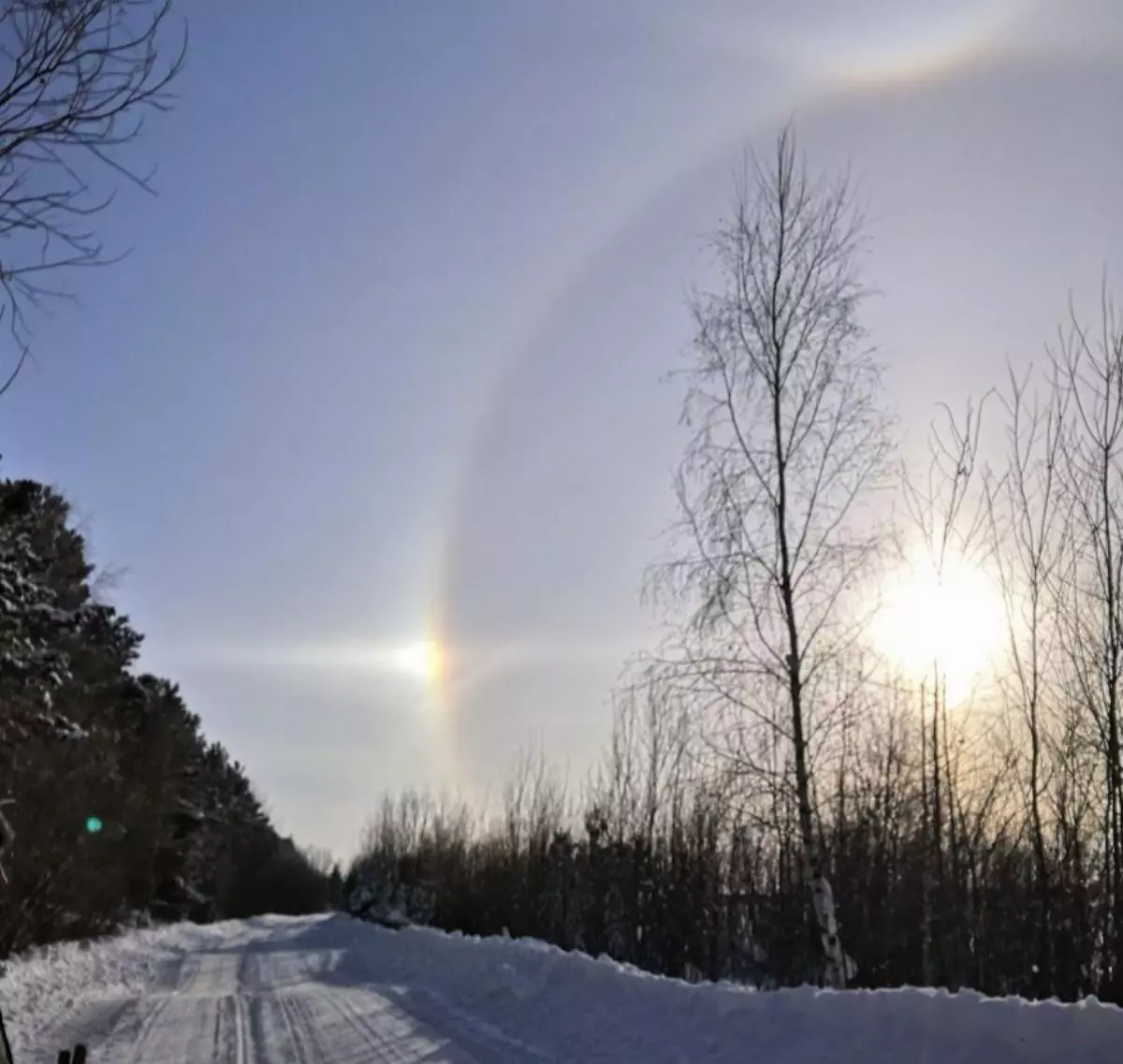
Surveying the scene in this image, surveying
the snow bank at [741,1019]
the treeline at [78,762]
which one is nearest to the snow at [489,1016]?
the snow bank at [741,1019]

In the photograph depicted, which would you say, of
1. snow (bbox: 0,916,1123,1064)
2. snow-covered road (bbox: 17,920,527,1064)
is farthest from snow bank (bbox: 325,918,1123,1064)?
snow-covered road (bbox: 17,920,527,1064)

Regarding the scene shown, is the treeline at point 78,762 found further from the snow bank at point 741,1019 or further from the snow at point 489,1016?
the snow bank at point 741,1019

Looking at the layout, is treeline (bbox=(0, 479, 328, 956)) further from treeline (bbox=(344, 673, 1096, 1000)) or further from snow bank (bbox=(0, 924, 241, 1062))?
treeline (bbox=(344, 673, 1096, 1000))

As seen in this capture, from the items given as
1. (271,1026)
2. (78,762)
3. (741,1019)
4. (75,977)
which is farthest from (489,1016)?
(78,762)

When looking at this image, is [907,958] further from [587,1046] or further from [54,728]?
[54,728]

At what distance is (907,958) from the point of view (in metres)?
17.4

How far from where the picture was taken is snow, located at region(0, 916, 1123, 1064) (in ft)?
25.7

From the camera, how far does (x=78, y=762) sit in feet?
101

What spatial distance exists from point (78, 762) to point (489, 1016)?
19.0 meters

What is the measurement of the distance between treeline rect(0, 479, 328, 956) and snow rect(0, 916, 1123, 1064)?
229 centimetres

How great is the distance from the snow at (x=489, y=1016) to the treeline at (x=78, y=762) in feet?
7.52

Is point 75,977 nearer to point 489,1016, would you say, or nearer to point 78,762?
point 78,762

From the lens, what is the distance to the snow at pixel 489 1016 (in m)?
7.84

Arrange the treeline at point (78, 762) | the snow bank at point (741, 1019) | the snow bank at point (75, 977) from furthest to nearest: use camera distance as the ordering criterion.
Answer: the treeline at point (78, 762)
the snow bank at point (75, 977)
the snow bank at point (741, 1019)
